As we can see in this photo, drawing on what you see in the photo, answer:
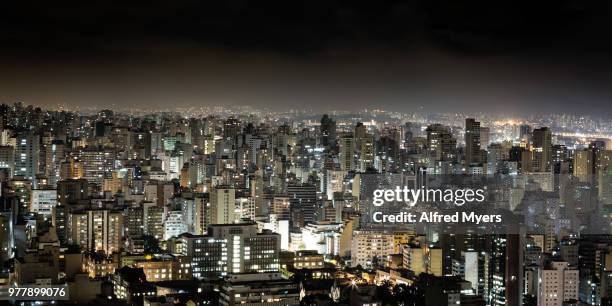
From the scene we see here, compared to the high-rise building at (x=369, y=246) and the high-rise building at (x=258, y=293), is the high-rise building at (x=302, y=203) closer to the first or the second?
the high-rise building at (x=369, y=246)

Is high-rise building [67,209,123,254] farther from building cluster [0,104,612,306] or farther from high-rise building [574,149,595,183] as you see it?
high-rise building [574,149,595,183]

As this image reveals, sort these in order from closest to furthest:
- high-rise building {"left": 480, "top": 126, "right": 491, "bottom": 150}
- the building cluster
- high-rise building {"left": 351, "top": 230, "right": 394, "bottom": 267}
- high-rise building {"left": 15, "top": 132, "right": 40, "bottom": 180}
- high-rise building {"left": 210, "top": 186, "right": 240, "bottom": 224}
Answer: the building cluster → high-rise building {"left": 351, "top": 230, "right": 394, "bottom": 267} → high-rise building {"left": 210, "top": 186, "right": 240, "bottom": 224} → high-rise building {"left": 480, "top": 126, "right": 491, "bottom": 150} → high-rise building {"left": 15, "top": 132, "right": 40, "bottom": 180}

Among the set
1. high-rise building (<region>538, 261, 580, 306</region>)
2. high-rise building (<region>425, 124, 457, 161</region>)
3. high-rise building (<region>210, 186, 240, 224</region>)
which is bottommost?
high-rise building (<region>538, 261, 580, 306</region>)

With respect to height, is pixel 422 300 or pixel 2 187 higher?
pixel 2 187

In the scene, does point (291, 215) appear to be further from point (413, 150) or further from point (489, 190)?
point (489, 190)

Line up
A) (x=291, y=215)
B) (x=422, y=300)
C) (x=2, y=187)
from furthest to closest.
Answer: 1. (x=291, y=215)
2. (x=2, y=187)
3. (x=422, y=300)

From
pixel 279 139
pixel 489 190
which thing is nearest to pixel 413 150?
pixel 279 139

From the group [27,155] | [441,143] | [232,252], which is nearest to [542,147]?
[441,143]

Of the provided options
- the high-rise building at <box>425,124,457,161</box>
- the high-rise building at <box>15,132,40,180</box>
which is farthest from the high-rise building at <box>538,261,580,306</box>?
the high-rise building at <box>15,132,40,180</box>

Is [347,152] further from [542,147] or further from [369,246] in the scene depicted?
[369,246]
